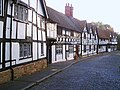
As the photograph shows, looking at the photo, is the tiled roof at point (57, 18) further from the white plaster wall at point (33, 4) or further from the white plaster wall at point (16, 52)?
the white plaster wall at point (16, 52)

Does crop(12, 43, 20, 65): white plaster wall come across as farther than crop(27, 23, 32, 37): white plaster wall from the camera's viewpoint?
No

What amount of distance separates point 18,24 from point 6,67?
363cm

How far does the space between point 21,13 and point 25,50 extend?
301 centimetres

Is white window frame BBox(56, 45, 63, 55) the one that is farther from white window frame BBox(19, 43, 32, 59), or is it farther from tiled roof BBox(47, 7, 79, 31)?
white window frame BBox(19, 43, 32, 59)

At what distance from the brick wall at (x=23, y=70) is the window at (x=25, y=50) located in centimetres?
82

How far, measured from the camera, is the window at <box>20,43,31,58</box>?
17.9 meters

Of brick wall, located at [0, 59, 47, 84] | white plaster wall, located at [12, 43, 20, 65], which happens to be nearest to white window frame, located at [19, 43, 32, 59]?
brick wall, located at [0, 59, 47, 84]

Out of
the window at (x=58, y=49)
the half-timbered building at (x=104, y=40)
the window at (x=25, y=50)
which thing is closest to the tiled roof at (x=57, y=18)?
the window at (x=58, y=49)

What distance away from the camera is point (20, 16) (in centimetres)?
1759

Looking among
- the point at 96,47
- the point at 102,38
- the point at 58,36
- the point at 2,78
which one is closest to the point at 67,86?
the point at 2,78

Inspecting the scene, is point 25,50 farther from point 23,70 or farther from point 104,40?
point 104,40

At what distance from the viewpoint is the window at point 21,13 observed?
16.9 meters

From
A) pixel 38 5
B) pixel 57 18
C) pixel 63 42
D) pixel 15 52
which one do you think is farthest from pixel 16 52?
pixel 57 18

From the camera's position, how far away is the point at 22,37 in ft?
58.6
